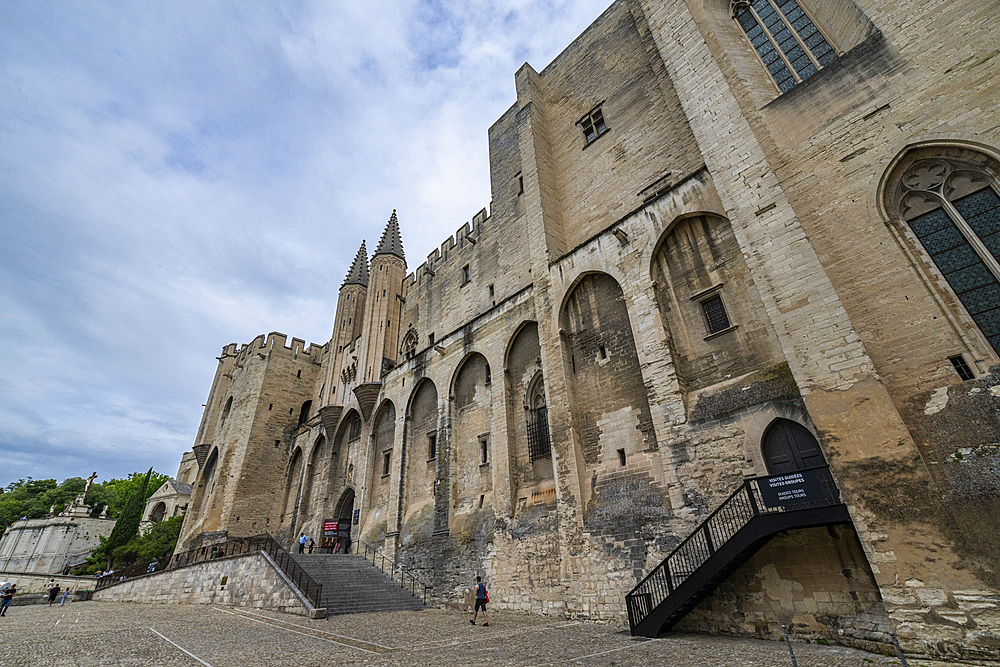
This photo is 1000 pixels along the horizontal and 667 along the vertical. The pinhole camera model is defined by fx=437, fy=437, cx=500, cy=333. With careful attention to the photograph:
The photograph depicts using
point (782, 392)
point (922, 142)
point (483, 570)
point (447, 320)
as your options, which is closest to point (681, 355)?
point (782, 392)

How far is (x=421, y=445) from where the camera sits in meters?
18.2

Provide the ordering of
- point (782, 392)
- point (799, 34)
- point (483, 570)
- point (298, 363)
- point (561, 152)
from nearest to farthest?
1. point (782, 392)
2. point (799, 34)
3. point (483, 570)
4. point (561, 152)
5. point (298, 363)

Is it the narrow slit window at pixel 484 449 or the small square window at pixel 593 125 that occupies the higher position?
the small square window at pixel 593 125

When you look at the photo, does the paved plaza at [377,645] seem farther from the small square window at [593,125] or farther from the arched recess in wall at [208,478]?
the arched recess in wall at [208,478]

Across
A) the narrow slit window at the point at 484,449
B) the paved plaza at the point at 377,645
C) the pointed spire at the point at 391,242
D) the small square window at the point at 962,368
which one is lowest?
the paved plaza at the point at 377,645

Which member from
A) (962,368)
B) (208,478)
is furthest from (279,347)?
(962,368)

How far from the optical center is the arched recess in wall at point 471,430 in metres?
15.0

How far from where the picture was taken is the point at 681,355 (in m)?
10.3

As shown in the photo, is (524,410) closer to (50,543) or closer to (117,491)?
(50,543)

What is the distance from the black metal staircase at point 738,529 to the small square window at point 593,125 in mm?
13384

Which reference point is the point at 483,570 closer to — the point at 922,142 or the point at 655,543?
the point at 655,543

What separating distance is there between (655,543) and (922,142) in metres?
8.89

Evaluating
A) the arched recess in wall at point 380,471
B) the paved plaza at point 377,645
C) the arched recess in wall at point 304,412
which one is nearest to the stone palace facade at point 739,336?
the arched recess in wall at point 380,471

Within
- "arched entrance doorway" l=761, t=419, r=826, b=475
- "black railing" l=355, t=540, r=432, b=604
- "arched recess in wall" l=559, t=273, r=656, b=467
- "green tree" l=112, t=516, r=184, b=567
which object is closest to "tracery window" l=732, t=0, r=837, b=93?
"arched recess in wall" l=559, t=273, r=656, b=467
